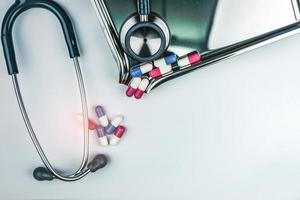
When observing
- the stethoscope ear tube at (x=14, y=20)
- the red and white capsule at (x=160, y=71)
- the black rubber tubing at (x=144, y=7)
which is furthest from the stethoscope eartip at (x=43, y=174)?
the black rubber tubing at (x=144, y=7)

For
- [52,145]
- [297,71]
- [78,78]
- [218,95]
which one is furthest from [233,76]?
[52,145]

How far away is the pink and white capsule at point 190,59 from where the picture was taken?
1.24 m

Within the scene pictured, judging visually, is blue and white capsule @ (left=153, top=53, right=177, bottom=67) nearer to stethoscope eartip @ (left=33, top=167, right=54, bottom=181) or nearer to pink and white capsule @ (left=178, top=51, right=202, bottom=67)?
pink and white capsule @ (left=178, top=51, right=202, bottom=67)

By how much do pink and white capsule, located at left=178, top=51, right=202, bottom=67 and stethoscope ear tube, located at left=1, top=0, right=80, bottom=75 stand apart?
0.28 meters

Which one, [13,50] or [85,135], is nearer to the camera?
[13,50]

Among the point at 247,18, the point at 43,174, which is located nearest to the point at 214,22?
the point at 247,18

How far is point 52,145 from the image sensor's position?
4.54 ft

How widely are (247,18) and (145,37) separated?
0.90 feet

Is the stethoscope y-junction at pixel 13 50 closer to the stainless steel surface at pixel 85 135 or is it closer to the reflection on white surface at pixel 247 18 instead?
the stainless steel surface at pixel 85 135

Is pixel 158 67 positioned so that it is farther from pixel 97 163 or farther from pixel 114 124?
pixel 97 163

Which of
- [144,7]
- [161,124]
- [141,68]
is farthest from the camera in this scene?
[161,124]

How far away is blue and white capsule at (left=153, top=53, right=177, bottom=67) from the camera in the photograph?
4.08 feet

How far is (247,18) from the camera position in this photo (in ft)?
4.00

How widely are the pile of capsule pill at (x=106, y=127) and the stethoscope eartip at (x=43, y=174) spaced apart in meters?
0.18
